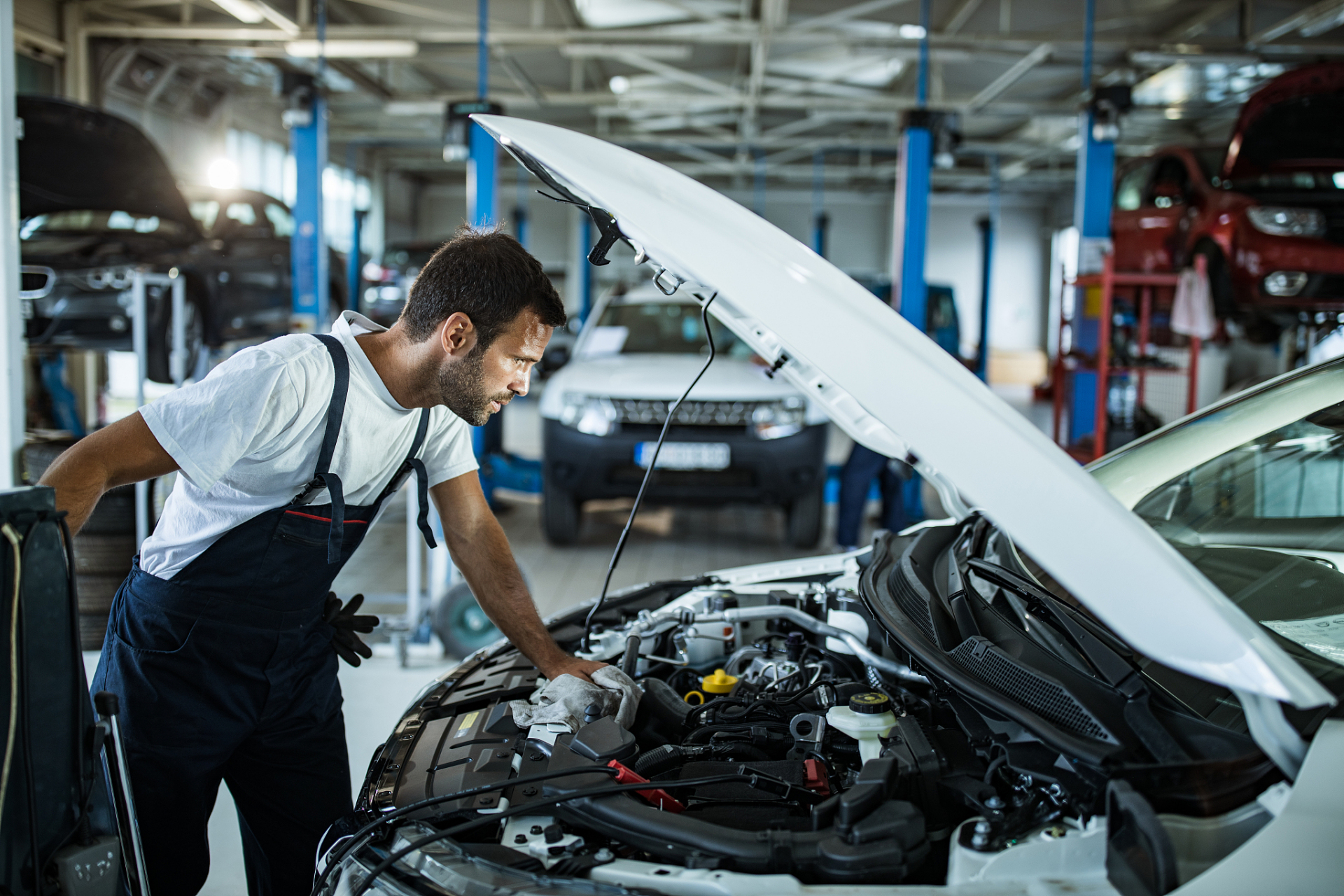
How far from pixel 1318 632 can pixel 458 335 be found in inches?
57.7

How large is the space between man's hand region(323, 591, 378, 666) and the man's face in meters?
0.50

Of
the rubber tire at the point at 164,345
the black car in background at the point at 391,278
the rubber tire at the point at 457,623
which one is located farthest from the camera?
the black car in background at the point at 391,278

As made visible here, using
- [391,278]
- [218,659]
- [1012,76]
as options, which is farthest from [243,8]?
[218,659]

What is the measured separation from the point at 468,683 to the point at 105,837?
0.72m

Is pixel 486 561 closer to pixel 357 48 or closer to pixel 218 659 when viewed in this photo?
pixel 218 659

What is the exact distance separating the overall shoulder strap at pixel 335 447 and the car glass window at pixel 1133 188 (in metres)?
7.54

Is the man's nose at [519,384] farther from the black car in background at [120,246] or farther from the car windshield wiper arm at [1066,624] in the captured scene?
the black car in background at [120,246]

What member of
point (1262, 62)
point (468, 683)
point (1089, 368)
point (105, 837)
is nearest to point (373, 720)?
point (468, 683)

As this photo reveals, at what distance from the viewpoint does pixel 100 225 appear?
267 inches

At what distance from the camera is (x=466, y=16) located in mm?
9273

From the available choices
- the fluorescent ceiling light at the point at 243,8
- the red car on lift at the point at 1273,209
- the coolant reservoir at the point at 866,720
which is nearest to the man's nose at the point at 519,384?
the coolant reservoir at the point at 866,720

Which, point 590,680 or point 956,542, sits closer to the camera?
point 590,680

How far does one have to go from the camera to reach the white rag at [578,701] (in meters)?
1.63

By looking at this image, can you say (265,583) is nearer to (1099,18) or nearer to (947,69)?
(1099,18)
